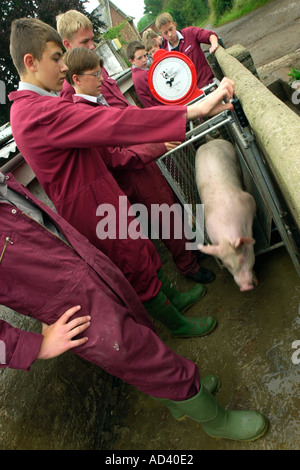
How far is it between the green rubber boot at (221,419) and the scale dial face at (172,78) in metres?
2.42

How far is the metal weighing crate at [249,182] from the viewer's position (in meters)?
2.24

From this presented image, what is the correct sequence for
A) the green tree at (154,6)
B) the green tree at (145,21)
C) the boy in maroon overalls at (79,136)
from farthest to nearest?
the green tree at (145,21) → the green tree at (154,6) → the boy in maroon overalls at (79,136)

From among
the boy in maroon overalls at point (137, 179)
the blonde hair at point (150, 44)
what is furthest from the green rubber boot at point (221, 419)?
the blonde hair at point (150, 44)

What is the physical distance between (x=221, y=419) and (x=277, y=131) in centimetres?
175

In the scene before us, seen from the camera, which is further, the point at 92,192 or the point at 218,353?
the point at 218,353

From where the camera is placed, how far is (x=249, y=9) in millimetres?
17750

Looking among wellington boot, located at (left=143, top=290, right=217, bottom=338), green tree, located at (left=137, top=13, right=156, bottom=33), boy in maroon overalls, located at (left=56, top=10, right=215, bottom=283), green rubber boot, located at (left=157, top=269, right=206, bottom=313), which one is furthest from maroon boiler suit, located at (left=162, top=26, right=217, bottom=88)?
green tree, located at (left=137, top=13, right=156, bottom=33)

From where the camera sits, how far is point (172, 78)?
112 inches

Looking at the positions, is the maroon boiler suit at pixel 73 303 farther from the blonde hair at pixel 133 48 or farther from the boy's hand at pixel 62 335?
the blonde hair at pixel 133 48

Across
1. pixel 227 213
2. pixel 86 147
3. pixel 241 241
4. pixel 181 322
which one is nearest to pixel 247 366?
pixel 181 322

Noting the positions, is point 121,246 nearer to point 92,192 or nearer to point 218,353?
point 92,192

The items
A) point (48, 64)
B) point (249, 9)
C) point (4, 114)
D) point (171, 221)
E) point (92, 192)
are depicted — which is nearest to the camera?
point (48, 64)

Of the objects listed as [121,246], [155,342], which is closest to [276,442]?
[155,342]
